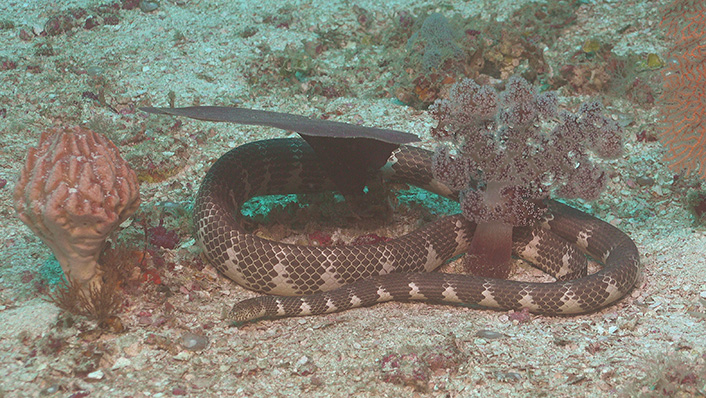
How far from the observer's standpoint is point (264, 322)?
5125mm

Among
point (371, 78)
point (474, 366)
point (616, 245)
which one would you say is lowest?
point (474, 366)

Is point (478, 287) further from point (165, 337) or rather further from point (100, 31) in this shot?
point (100, 31)

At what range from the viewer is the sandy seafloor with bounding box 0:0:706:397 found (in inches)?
164

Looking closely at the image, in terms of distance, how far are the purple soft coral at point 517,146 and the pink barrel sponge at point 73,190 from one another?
8.58ft

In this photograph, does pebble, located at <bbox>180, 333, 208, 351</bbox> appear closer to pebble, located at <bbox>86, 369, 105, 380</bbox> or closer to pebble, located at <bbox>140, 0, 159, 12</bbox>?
pebble, located at <bbox>86, 369, 105, 380</bbox>

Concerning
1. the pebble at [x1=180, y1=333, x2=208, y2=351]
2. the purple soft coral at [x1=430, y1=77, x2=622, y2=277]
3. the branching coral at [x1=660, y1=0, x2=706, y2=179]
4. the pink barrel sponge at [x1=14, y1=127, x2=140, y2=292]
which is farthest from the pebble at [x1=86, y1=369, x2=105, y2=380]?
the branching coral at [x1=660, y1=0, x2=706, y2=179]

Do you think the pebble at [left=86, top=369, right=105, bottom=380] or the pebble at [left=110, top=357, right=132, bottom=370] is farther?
the pebble at [left=110, top=357, right=132, bottom=370]

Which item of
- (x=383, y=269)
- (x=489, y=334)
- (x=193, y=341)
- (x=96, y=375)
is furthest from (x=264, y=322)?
(x=489, y=334)

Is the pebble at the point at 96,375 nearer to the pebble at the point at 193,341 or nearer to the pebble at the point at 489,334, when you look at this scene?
the pebble at the point at 193,341

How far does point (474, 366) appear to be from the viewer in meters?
4.41

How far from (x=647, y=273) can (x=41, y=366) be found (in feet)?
16.9

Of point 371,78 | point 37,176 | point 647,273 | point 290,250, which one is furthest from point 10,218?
point 647,273

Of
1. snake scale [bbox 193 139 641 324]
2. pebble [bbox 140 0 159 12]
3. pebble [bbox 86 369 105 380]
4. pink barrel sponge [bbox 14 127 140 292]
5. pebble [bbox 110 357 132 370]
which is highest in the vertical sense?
pebble [bbox 140 0 159 12]

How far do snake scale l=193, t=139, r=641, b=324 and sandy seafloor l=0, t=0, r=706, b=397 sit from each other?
0.15 metres
